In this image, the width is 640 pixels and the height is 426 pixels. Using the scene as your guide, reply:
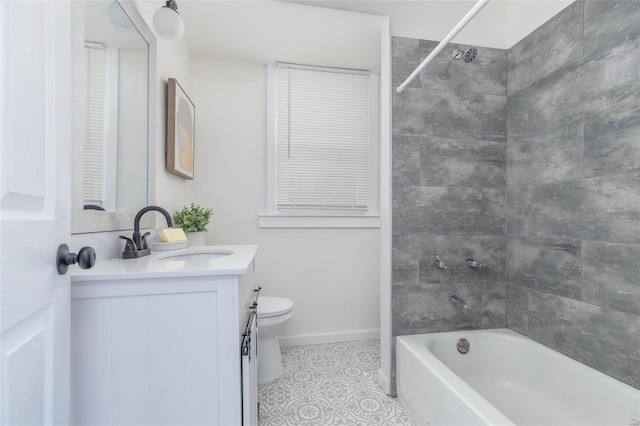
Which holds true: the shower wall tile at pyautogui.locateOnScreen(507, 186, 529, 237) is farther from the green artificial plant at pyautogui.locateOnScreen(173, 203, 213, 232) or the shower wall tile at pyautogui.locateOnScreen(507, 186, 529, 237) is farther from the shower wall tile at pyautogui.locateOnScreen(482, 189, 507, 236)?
the green artificial plant at pyautogui.locateOnScreen(173, 203, 213, 232)

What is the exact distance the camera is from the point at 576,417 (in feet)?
4.35

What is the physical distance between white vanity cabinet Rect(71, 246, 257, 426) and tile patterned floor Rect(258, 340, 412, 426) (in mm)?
882

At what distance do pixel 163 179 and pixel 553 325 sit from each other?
92.3 inches

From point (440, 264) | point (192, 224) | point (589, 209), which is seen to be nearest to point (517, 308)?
point (440, 264)

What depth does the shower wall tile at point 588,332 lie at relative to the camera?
47.3 inches

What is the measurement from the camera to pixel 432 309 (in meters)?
1.75

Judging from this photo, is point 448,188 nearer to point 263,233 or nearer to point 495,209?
point 495,209

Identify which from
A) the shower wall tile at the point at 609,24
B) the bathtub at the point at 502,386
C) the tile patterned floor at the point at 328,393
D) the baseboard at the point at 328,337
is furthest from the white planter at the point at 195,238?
the shower wall tile at the point at 609,24

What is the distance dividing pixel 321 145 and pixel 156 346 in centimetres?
191

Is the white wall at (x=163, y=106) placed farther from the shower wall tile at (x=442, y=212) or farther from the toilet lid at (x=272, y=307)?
the shower wall tile at (x=442, y=212)

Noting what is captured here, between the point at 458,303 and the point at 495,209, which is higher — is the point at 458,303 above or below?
below

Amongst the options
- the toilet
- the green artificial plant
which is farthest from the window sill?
the toilet

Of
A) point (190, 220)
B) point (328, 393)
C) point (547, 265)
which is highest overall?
point (190, 220)

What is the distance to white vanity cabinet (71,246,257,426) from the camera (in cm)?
74
